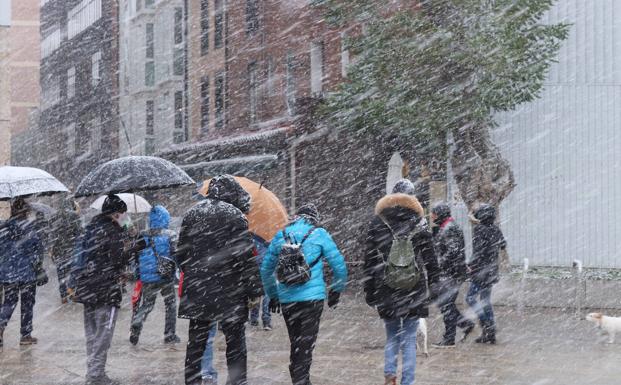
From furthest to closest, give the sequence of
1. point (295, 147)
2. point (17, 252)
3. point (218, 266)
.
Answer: point (295, 147) < point (17, 252) < point (218, 266)

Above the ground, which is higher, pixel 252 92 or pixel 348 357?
pixel 252 92

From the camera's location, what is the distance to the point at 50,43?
186 ft

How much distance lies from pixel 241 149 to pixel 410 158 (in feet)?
20.0

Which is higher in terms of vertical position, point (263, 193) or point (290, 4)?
point (290, 4)

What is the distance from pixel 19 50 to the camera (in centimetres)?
6488

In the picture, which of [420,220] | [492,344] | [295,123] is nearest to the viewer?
[420,220]

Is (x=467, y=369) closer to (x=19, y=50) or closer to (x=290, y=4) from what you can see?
(x=290, y=4)

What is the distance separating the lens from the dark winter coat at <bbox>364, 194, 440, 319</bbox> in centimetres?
785

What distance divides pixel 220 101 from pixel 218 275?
25942mm

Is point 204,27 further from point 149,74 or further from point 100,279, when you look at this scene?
point 100,279

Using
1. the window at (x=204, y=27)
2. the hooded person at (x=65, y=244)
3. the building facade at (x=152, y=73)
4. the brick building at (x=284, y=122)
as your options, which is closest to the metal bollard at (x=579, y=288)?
the hooded person at (x=65, y=244)

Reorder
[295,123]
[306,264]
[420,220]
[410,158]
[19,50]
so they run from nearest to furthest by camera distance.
Answer: 1. [306,264]
2. [420,220]
3. [410,158]
4. [295,123]
5. [19,50]

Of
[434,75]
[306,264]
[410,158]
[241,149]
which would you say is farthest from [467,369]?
[241,149]

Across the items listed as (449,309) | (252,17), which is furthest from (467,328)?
(252,17)
